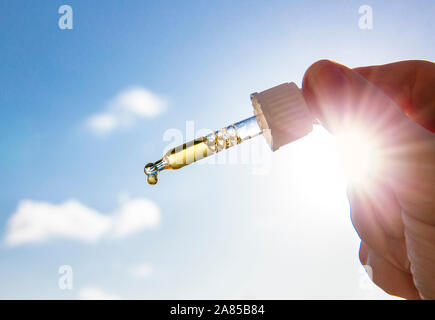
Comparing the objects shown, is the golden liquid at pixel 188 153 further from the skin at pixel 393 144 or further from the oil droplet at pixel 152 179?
the skin at pixel 393 144

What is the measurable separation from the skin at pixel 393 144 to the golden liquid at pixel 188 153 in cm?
57

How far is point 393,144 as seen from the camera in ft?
2.72

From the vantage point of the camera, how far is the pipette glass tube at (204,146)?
4.22 ft

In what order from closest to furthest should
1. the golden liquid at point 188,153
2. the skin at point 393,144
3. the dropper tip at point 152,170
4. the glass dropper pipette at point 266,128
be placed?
1. the skin at point 393,144
2. the glass dropper pipette at point 266,128
3. the golden liquid at point 188,153
4. the dropper tip at point 152,170

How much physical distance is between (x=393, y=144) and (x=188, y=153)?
870 mm

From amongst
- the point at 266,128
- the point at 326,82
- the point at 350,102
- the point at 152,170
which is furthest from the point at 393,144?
the point at 152,170

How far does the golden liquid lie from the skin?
57cm

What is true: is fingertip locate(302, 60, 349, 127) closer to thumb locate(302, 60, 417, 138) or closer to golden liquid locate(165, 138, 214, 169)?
thumb locate(302, 60, 417, 138)

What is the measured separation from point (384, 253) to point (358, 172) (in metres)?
0.65

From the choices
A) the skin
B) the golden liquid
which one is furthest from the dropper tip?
the skin

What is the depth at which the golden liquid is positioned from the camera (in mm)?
1280

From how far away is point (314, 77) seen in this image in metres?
0.98

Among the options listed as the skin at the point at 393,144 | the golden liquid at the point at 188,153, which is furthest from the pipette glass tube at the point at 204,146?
the skin at the point at 393,144
